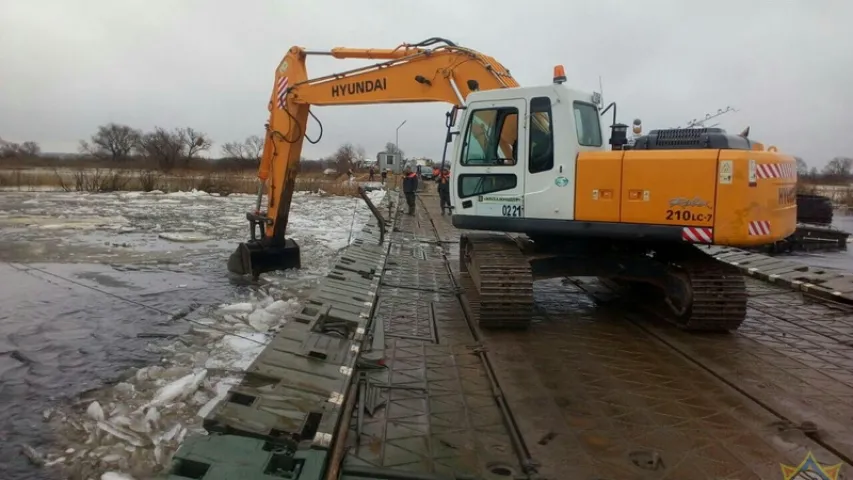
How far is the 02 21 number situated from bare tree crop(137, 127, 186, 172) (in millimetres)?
61444

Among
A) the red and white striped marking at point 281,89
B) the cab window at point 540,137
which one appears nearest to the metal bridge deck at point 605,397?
the cab window at point 540,137

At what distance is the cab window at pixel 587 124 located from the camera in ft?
22.5

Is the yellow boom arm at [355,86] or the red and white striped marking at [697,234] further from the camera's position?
the yellow boom arm at [355,86]

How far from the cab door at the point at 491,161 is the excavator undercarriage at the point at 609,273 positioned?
526mm

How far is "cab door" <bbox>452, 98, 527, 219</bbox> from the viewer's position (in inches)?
274

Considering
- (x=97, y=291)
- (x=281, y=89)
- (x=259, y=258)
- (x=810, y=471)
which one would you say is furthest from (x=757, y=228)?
(x=97, y=291)

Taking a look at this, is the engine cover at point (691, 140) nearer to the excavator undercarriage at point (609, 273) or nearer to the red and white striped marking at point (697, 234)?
the red and white striped marking at point (697, 234)

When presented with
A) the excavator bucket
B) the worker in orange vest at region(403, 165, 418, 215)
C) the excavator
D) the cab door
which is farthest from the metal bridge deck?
the worker in orange vest at region(403, 165, 418, 215)

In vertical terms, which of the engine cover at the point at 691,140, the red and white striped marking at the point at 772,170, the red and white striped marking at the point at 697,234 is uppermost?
the engine cover at the point at 691,140

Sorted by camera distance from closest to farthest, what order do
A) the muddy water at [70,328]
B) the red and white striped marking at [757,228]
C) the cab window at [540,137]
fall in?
the muddy water at [70,328] → the red and white striped marking at [757,228] → the cab window at [540,137]

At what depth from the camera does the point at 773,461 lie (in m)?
3.76

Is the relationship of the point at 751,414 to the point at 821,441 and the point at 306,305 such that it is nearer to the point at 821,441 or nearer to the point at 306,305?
the point at 821,441

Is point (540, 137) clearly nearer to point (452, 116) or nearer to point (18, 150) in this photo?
point (452, 116)

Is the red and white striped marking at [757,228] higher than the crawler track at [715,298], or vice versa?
the red and white striped marking at [757,228]
